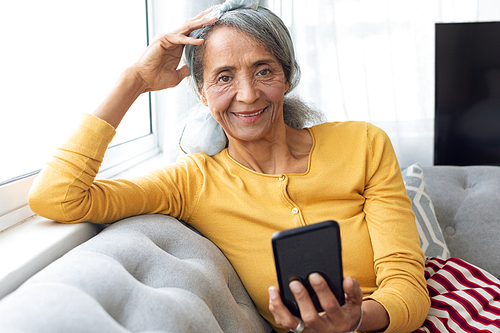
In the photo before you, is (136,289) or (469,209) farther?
(469,209)

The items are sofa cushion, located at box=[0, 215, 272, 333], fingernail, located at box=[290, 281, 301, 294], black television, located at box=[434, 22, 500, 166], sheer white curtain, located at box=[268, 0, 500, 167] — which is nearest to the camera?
sofa cushion, located at box=[0, 215, 272, 333]

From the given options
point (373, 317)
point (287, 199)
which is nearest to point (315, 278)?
point (373, 317)

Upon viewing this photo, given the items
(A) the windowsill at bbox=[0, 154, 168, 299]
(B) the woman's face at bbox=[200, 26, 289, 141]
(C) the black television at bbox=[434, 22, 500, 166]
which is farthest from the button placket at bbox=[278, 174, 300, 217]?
(C) the black television at bbox=[434, 22, 500, 166]

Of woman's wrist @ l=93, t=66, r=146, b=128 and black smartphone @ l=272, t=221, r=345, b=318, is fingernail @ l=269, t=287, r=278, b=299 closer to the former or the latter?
black smartphone @ l=272, t=221, r=345, b=318

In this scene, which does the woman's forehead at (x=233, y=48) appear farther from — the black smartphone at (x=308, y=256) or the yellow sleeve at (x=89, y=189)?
the black smartphone at (x=308, y=256)

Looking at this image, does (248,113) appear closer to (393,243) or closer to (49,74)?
(393,243)

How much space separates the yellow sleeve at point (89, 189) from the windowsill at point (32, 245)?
37 millimetres

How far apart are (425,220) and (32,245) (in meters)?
1.34

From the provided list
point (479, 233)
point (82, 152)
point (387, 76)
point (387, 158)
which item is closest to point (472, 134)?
point (387, 76)

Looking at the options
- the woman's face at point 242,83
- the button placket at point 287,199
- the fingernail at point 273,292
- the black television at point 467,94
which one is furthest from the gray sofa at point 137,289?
the black television at point 467,94

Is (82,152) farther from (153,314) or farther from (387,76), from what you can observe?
(387,76)

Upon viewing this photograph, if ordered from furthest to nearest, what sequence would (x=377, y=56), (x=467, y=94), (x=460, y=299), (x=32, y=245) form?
(x=377, y=56) < (x=467, y=94) < (x=460, y=299) < (x=32, y=245)

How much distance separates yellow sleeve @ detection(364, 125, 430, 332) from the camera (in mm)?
970

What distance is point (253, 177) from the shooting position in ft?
3.81
